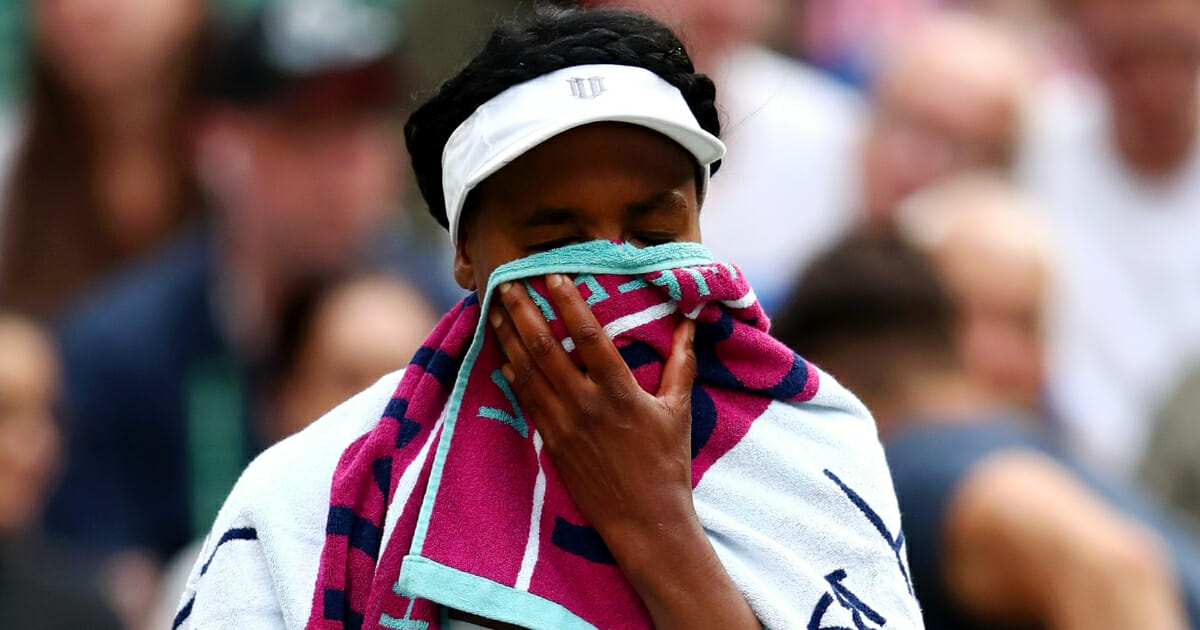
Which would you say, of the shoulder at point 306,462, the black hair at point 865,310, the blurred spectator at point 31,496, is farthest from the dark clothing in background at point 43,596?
the shoulder at point 306,462

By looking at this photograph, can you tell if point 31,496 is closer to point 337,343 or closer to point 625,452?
point 337,343

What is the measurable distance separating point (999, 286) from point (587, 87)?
9.30ft

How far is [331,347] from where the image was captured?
179 inches

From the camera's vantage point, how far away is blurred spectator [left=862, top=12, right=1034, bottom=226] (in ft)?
17.4

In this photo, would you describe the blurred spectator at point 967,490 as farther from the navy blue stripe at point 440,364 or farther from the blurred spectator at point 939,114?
the navy blue stripe at point 440,364

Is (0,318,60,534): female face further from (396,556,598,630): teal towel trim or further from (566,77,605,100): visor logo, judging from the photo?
(566,77,605,100): visor logo

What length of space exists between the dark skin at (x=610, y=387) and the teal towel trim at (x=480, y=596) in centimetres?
9

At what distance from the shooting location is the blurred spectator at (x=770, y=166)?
5148 mm

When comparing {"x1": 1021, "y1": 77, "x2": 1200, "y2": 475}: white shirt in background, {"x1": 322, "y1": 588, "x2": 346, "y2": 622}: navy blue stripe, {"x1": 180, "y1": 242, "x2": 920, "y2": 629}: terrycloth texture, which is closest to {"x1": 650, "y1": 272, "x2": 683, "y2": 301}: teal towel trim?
{"x1": 180, "y1": 242, "x2": 920, "y2": 629}: terrycloth texture

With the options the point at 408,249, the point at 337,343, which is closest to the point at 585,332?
the point at 337,343

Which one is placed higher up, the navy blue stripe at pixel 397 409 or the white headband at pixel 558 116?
the white headband at pixel 558 116

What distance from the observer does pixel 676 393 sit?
185cm

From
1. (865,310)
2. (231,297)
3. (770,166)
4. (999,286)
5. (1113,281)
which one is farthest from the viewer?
(1113,281)

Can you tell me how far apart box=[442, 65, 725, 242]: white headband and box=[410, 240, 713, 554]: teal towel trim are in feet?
0.34
